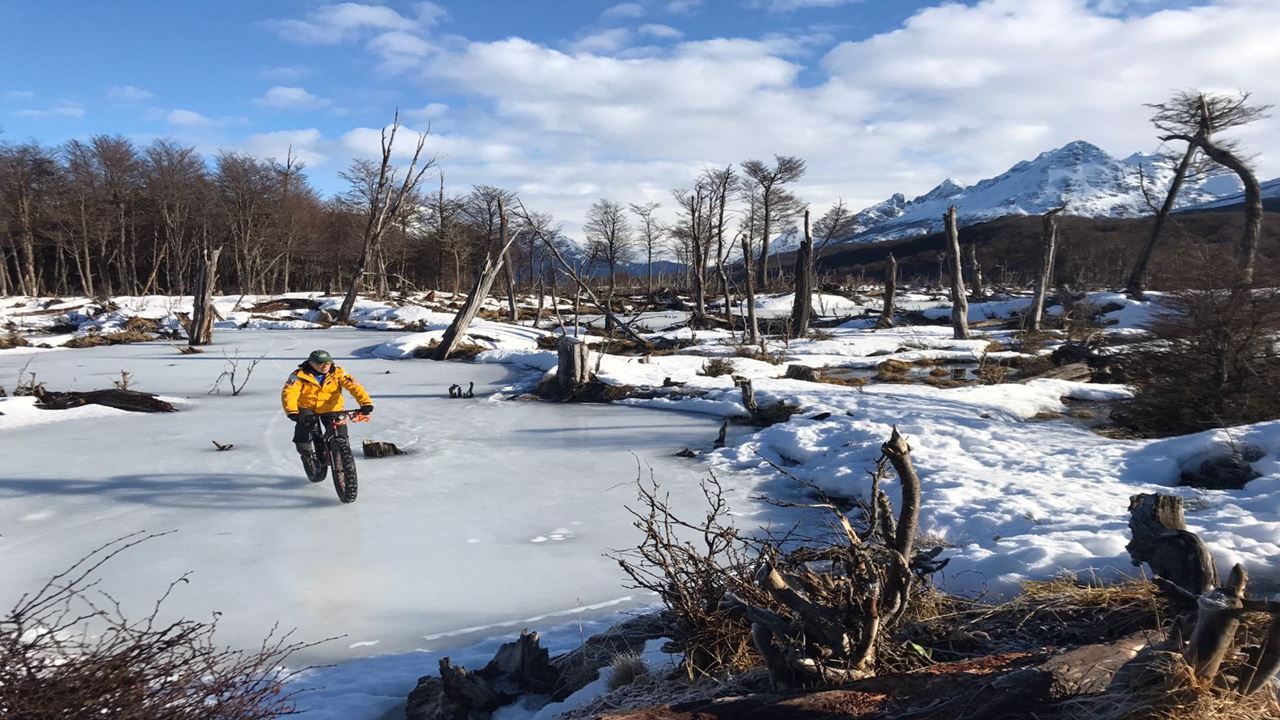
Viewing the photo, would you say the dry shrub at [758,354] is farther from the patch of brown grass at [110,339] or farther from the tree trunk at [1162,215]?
the patch of brown grass at [110,339]

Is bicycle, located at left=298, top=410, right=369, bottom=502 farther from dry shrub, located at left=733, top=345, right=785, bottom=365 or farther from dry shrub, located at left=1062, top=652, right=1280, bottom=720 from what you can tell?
dry shrub, located at left=733, top=345, right=785, bottom=365

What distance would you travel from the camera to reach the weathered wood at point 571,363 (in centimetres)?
1382

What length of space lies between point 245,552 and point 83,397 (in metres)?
8.63

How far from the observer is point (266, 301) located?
35844mm

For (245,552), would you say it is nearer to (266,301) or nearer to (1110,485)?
(1110,485)

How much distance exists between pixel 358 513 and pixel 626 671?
14.1ft

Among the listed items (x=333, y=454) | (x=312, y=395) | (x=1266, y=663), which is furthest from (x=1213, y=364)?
(x=312, y=395)

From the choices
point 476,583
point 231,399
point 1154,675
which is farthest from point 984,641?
point 231,399

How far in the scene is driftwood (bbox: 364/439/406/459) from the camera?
9273 mm

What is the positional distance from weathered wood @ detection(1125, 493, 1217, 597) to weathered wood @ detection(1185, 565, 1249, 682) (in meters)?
0.59

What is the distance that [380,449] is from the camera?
30.6 ft

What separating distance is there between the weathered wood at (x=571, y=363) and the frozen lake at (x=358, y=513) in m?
0.91

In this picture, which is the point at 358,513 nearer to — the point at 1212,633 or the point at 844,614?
the point at 844,614

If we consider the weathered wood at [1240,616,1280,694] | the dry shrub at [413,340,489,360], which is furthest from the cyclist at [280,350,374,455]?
the dry shrub at [413,340,489,360]
